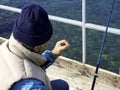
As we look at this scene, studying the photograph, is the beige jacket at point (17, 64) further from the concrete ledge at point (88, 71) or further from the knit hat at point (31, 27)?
the concrete ledge at point (88, 71)

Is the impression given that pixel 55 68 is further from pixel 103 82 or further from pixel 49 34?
pixel 49 34

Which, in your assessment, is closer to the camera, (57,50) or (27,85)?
(27,85)

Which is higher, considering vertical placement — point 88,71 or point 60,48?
point 60,48

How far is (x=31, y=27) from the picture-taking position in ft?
5.92

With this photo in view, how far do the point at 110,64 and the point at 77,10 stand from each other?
4.04 meters

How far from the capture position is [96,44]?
7977mm

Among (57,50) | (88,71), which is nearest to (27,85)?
(57,50)

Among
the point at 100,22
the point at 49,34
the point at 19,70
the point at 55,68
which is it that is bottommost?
the point at 100,22

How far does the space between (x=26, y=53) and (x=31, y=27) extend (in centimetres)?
16

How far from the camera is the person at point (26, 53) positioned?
5.81 ft

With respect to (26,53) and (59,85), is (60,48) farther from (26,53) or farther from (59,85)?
(26,53)

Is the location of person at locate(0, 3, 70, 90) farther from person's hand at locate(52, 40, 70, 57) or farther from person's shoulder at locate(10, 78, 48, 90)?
person's hand at locate(52, 40, 70, 57)

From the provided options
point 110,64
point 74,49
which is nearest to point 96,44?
point 74,49

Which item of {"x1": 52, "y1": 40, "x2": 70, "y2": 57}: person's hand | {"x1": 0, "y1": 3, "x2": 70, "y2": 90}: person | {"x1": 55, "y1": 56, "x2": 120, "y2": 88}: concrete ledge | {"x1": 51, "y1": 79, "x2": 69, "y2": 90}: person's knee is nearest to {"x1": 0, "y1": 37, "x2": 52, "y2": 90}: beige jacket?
{"x1": 0, "y1": 3, "x2": 70, "y2": 90}: person
